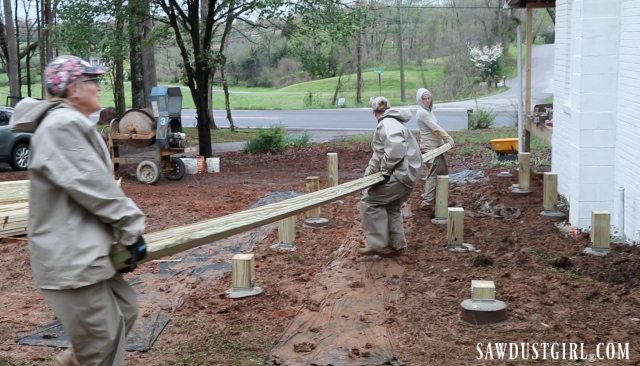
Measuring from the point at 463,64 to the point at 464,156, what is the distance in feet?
113

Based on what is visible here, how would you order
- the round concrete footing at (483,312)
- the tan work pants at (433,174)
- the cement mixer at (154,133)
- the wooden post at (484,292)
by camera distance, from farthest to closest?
the cement mixer at (154,133), the tan work pants at (433,174), the wooden post at (484,292), the round concrete footing at (483,312)

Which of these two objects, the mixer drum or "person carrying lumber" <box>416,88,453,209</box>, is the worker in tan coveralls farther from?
the mixer drum

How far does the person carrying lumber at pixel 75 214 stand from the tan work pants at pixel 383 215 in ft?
15.3

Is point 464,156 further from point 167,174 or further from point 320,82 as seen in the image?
point 320,82

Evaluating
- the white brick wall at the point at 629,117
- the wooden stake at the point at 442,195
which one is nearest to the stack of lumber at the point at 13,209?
the wooden stake at the point at 442,195

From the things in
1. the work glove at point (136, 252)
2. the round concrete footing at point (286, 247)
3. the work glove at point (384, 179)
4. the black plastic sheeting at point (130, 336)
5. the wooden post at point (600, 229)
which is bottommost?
the black plastic sheeting at point (130, 336)

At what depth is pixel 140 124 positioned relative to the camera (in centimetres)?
1528

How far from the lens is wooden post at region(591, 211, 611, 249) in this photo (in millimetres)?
7918

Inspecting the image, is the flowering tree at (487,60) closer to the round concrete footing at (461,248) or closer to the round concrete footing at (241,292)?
the round concrete footing at (461,248)

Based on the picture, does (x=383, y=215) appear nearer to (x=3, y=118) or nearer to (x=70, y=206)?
(x=70, y=206)

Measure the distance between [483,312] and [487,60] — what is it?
139 ft

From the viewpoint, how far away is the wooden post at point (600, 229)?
7.92 metres

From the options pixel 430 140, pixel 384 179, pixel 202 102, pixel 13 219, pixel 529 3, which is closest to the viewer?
pixel 384 179

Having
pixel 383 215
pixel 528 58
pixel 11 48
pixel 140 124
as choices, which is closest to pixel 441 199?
pixel 383 215
